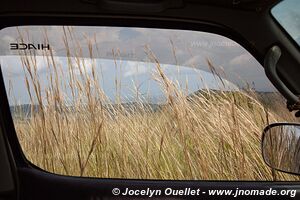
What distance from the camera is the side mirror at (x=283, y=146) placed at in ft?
6.47

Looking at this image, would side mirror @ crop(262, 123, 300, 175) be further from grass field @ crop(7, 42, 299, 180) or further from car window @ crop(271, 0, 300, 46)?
car window @ crop(271, 0, 300, 46)

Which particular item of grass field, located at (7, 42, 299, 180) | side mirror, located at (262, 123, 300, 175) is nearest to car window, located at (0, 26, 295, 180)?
grass field, located at (7, 42, 299, 180)

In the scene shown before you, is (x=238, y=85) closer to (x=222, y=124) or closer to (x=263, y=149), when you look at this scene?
(x=222, y=124)

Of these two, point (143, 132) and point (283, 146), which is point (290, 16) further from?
point (143, 132)

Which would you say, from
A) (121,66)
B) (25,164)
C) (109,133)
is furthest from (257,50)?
(25,164)

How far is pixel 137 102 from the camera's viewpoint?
93.0 inches

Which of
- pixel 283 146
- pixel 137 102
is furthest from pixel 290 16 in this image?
pixel 137 102

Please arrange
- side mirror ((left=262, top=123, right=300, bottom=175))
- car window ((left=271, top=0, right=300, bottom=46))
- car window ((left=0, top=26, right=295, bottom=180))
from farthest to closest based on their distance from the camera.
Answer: car window ((left=0, top=26, right=295, bottom=180)), car window ((left=271, top=0, right=300, bottom=46)), side mirror ((left=262, top=123, right=300, bottom=175))

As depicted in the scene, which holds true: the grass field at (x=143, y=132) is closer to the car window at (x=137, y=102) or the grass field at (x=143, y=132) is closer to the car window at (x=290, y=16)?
the car window at (x=137, y=102)

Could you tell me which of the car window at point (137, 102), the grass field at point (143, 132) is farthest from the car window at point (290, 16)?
the grass field at point (143, 132)

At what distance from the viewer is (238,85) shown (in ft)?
7.70

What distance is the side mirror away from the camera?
1.97 m

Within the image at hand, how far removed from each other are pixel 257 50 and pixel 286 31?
16 centimetres

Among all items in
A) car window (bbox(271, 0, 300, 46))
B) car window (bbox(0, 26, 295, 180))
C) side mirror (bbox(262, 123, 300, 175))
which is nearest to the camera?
side mirror (bbox(262, 123, 300, 175))
